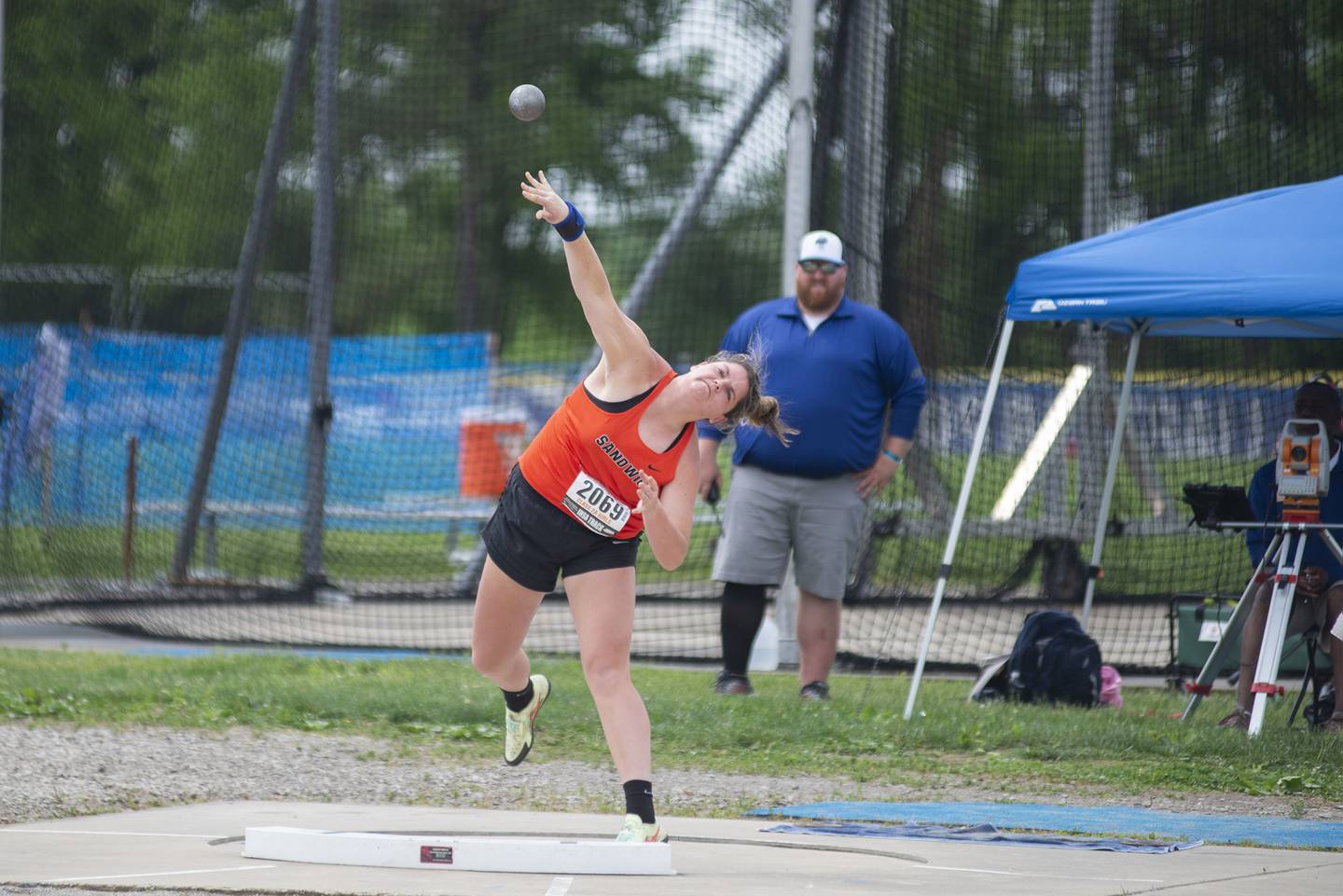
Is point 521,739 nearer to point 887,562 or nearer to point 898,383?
point 898,383

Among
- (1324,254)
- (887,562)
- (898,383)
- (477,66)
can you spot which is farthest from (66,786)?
(477,66)

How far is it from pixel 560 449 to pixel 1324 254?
12.4 feet

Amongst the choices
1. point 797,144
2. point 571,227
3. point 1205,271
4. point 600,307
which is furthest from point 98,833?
point 797,144

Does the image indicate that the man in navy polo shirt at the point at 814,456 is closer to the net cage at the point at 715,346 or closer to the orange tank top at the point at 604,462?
the net cage at the point at 715,346

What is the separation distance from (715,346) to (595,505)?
12263 millimetres

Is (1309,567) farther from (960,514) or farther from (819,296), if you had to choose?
(819,296)

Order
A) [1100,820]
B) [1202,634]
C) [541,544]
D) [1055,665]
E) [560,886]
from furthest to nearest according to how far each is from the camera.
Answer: [1202,634] < [1055,665] < [1100,820] < [541,544] < [560,886]

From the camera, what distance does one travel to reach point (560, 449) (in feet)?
16.2

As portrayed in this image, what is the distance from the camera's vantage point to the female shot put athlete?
15.6 ft

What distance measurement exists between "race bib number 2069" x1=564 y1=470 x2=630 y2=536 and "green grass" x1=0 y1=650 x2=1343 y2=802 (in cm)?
203

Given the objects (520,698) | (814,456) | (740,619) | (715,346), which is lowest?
(520,698)

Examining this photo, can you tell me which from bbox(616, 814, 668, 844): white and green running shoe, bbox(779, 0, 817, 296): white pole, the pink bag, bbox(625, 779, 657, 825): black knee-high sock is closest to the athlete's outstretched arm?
bbox(625, 779, 657, 825): black knee-high sock

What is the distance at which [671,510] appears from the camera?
4.75 meters

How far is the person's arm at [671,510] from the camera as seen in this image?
15.1 feet
